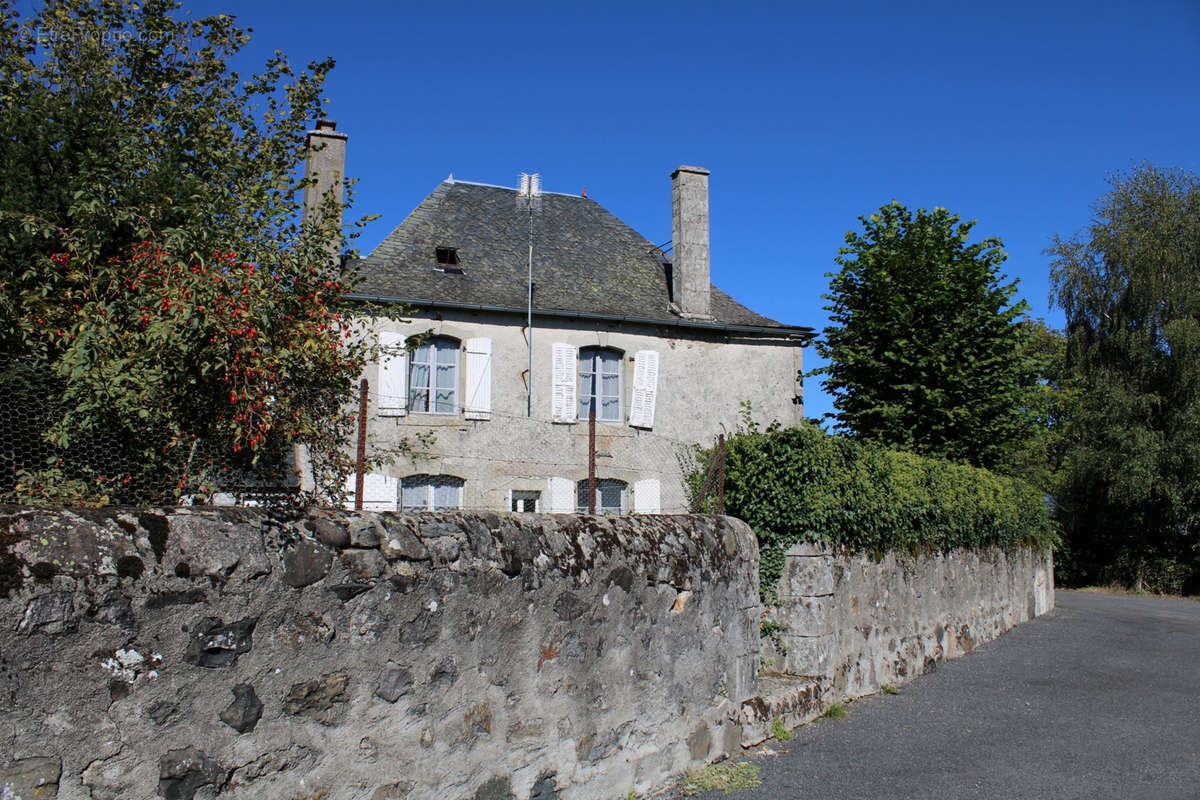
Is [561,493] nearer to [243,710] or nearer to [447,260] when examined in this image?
[447,260]

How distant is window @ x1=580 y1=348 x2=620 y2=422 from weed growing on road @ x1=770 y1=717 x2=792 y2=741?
10046 mm

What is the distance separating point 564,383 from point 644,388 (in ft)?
4.96

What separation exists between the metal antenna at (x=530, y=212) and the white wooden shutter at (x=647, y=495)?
2303 millimetres

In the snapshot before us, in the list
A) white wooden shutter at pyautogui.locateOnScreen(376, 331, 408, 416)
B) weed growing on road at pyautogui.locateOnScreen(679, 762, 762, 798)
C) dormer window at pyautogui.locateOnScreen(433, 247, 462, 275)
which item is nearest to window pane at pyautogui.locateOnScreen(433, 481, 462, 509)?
white wooden shutter at pyautogui.locateOnScreen(376, 331, 408, 416)

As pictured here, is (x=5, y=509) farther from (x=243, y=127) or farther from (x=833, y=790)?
(x=833, y=790)

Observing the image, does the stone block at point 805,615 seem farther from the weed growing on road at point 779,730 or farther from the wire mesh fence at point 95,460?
the wire mesh fence at point 95,460

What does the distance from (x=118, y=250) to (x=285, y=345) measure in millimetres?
1178

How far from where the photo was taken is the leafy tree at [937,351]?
15.6 m

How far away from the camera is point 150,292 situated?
3850 millimetres

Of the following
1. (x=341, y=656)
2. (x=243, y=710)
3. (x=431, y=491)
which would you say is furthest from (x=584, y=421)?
(x=243, y=710)

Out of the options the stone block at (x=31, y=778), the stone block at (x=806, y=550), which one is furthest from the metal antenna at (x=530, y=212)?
the stone block at (x=31, y=778)

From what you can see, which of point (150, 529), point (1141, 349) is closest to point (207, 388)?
point (150, 529)

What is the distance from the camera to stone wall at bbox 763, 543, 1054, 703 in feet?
26.3

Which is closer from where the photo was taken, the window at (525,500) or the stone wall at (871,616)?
the stone wall at (871,616)
